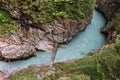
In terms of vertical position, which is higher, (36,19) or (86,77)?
(36,19)

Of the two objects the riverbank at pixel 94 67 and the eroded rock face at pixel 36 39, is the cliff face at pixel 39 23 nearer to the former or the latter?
the eroded rock face at pixel 36 39

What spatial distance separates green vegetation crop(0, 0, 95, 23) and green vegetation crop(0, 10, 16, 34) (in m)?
0.47

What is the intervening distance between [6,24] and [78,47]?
3.47 m

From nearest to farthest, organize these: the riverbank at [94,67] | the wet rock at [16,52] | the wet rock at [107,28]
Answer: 1. the riverbank at [94,67]
2. the wet rock at [16,52]
3. the wet rock at [107,28]

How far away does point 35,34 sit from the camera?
37.8ft

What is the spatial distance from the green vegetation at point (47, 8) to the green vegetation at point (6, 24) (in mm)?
466

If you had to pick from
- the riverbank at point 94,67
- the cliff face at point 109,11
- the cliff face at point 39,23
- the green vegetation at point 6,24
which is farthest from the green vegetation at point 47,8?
the riverbank at point 94,67

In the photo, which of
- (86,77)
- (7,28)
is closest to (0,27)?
(7,28)

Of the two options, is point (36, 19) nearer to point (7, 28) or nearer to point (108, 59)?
point (7, 28)

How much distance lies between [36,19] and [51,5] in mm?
909

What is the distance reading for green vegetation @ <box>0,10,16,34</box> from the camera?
1091 centimetres

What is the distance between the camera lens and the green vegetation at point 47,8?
1120 centimetres

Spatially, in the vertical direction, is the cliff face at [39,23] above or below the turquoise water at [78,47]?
above

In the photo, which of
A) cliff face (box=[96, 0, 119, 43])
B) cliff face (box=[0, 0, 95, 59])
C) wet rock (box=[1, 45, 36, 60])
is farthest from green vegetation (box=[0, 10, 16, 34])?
cliff face (box=[96, 0, 119, 43])
